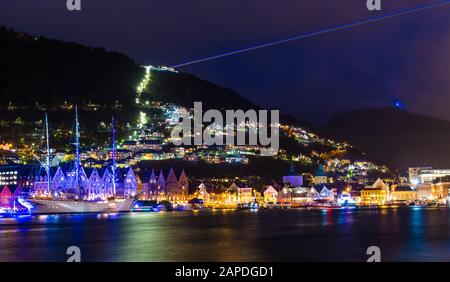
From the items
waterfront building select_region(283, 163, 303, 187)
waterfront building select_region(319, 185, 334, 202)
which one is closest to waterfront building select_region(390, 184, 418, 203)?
waterfront building select_region(319, 185, 334, 202)

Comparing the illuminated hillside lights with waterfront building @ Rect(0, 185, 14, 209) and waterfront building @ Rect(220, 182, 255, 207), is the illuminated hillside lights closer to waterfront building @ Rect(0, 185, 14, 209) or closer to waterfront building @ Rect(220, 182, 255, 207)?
waterfront building @ Rect(220, 182, 255, 207)

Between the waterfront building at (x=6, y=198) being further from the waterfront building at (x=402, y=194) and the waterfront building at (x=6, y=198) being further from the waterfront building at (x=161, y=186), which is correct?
the waterfront building at (x=402, y=194)

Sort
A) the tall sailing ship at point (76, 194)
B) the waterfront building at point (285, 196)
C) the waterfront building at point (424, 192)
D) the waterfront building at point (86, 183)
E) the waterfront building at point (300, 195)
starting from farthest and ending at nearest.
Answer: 1. the waterfront building at point (424, 192)
2. the waterfront building at point (300, 195)
3. the waterfront building at point (285, 196)
4. the waterfront building at point (86, 183)
5. the tall sailing ship at point (76, 194)

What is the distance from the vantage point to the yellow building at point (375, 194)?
131 m

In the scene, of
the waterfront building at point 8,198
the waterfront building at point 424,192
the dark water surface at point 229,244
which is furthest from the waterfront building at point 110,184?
the waterfront building at point 424,192

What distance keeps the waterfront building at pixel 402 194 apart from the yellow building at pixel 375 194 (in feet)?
8.25

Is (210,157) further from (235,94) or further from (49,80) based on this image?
(235,94)

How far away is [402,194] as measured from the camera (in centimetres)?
13638

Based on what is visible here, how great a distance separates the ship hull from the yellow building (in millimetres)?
62645

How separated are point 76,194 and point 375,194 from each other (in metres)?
71.2

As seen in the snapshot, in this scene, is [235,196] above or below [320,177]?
below

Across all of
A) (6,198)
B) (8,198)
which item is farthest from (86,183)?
(6,198)

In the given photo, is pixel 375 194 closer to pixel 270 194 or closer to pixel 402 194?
pixel 402 194
